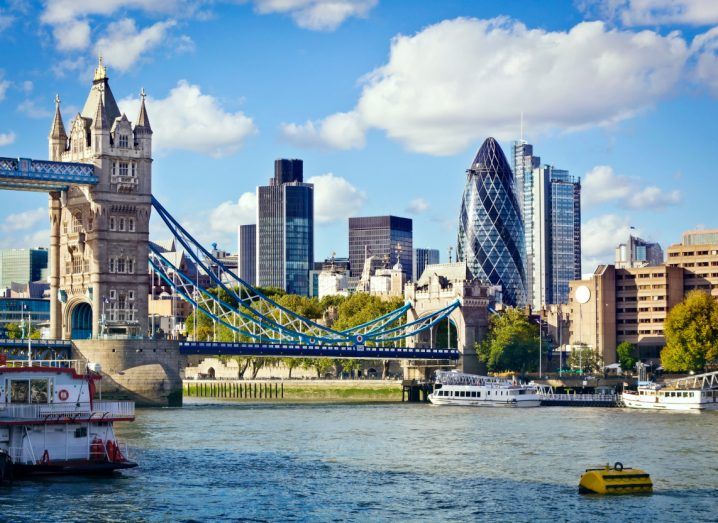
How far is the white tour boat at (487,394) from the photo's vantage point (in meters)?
134

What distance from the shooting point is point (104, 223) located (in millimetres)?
135500

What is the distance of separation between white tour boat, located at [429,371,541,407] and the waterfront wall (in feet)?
43.9

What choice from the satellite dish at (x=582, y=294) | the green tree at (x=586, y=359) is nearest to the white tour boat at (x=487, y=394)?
the green tree at (x=586, y=359)

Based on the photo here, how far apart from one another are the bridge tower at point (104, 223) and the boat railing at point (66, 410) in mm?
69797

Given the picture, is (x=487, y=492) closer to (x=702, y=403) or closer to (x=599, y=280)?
(x=702, y=403)

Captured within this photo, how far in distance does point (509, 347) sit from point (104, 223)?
5510 cm

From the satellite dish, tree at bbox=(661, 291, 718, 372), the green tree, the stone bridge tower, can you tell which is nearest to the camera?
tree at bbox=(661, 291, 718, 372)

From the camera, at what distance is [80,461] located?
2474 inches

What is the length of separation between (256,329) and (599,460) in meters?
106

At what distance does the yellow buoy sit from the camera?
2370 inches

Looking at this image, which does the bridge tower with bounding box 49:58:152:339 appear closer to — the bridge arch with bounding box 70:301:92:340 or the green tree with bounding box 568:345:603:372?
the bridge arch with bounding box 70:301:92:340

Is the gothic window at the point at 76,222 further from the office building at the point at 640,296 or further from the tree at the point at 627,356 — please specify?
the office building at the point at 640,296

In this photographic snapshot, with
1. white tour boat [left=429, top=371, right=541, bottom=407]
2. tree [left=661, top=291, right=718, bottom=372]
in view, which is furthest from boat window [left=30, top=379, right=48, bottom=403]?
tree [left=661, top=291, right=718, bottom=372]

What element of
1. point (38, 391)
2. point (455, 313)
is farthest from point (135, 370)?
point (38, 391)
